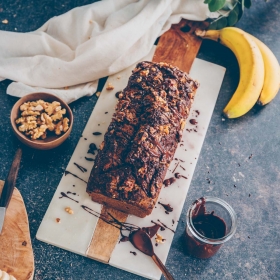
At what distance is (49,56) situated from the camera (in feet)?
8.29

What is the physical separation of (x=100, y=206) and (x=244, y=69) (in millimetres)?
1090

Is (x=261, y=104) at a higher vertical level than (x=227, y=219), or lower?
higher

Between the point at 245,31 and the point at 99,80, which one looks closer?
the point at 99,80

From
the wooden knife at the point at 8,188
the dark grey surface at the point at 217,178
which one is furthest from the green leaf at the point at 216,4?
the wooden knife at the point at 8,188

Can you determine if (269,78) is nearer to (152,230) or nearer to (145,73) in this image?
(145,73)

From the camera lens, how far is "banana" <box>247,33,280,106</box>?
2.52 meters

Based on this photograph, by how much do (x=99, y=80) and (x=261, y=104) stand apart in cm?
91

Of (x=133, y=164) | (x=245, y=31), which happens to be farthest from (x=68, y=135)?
(x=245, y=31)

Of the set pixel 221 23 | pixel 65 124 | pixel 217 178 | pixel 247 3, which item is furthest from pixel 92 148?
pixel 247 3

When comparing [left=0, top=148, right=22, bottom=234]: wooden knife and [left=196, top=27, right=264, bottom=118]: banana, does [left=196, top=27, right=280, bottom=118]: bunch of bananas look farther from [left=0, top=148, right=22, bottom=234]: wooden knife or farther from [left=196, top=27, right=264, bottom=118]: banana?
[left=0, top=148, right=22, bottom=234]: wooden knife

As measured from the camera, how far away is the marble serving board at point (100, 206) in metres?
2.17

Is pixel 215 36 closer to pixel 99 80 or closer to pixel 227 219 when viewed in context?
pixel 99 80

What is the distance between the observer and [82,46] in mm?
2490

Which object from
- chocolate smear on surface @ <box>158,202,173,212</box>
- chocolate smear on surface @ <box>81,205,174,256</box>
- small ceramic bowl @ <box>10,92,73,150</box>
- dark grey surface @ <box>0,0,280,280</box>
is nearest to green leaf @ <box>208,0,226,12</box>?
dark grey surface @ <box>0,0,280,280</box>
